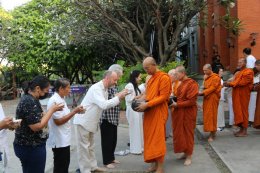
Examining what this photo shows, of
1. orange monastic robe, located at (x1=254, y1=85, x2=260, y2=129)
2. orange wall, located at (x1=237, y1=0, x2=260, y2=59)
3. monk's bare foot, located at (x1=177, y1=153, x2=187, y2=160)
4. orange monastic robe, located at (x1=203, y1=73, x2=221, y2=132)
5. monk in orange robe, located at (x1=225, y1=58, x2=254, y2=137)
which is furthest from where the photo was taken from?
orange wall, located at (x1=237, y1=0, x2=260, y2=59)

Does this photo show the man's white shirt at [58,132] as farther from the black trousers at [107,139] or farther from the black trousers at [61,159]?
the black trousers at [107,139]

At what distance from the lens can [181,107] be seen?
287 inches

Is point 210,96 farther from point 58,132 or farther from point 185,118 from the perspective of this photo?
point 58,132

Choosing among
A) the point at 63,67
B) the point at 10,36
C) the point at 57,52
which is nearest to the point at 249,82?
the point at 57,52

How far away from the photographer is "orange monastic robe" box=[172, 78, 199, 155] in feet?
23.8

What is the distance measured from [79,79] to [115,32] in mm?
10322

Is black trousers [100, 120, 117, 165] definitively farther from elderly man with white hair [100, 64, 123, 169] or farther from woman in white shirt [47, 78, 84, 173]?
woman in white shirt [47, 78, 84, 173]

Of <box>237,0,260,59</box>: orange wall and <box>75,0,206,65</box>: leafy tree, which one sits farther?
<box>75,0,206,65</box>: leafy tree

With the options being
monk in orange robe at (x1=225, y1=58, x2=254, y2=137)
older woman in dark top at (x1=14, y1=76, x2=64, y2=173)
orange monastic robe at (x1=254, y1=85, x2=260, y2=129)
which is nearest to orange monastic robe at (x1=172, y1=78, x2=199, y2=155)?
monk in orange robe at (x1=225, y1=58, x2=254, y2=137)

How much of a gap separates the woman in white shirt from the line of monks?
1.41 meters

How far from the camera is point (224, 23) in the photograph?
1517cm

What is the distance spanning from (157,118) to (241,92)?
3490mm

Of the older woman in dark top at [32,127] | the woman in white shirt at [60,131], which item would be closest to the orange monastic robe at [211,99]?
the woman in white shirt at [60,131]

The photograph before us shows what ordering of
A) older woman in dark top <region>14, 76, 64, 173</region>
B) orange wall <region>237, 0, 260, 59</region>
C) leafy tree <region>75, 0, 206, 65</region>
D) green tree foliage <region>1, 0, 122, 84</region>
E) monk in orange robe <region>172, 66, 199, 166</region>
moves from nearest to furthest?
1. older woman in dark top <region>14, 76, 64, 173</region>
2. monk in orange robe <region>172, 66, 199, 166</region>
3. orange wall <region>237, 0, 260, 59</region>
4. leafy tree <region>75, 0, 206, 65</region>
5. green tree foliage <region>1, 0, 122, 84</region>
